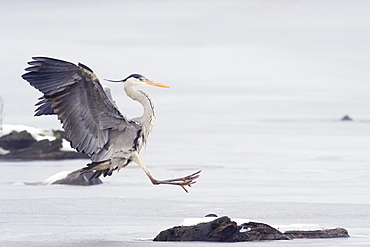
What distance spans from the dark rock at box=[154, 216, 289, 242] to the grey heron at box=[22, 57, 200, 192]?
4.15 feet

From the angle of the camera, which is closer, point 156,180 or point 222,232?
point 222,232

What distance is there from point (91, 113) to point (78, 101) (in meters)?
0.21

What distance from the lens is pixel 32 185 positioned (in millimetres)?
13398

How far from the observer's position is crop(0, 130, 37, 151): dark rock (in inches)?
683

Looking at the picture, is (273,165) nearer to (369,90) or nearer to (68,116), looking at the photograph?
(68,116)

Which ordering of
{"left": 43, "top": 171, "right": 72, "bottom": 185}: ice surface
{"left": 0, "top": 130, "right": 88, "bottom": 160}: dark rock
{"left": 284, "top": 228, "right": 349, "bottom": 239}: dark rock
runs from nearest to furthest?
{"left": 284, "top": 228, "right": 349, "bottom": 239}: dark rock < {"left": 43, "top": 171, "right": 72, "bottom": 185}: ice surface < {"left": 0, "top": 130, "right": 88, "bottom": 160}: dark rock

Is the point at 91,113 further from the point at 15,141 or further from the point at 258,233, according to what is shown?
the point at 15,141

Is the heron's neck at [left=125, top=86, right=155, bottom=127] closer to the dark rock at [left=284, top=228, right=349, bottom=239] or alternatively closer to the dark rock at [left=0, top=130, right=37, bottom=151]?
the dark rock at [left=284, top=228, right=349, bottom=239]

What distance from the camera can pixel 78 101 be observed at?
9984 mm

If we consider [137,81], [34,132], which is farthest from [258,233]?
[34,132]

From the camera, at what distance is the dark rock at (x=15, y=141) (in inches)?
683

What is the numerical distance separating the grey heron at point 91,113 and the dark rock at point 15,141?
684 cm

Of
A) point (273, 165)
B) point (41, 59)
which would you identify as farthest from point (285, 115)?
point (41, 59)

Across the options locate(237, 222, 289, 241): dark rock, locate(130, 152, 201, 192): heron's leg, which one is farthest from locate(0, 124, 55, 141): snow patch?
locate(237, 222, 289, 241): dark rock
